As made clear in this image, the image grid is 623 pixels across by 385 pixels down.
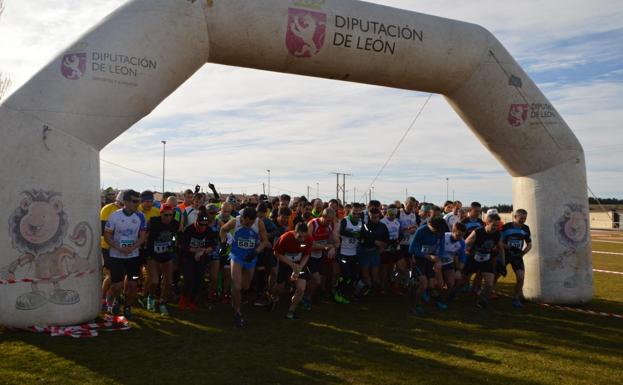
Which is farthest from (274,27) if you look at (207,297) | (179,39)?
(207,297)

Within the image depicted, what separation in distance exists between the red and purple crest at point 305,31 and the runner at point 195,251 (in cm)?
325

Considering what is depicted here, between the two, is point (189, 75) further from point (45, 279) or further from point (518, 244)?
point (518, 244)

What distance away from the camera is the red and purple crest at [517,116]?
29.4 feet

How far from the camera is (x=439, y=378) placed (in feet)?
16.4

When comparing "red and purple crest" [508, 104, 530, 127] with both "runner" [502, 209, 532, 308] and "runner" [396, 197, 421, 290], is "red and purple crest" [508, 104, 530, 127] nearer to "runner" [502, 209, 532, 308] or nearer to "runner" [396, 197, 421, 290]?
"runner" [502, 209, 532, 308]

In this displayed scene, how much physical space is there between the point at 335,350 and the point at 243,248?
2.19 metres

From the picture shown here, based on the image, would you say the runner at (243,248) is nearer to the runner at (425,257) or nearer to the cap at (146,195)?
the cap at (146,195)

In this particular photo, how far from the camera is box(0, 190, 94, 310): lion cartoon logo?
6355 mm

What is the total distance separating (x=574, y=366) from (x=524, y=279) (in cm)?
401

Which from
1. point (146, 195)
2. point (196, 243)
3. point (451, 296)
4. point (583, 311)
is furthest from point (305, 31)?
point (583, 311)

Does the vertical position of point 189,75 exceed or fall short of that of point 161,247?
it exceeds it

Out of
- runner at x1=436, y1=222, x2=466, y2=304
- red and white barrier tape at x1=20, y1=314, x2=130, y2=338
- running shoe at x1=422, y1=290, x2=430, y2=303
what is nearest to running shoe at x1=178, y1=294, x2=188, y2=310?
red and white barrier tape at x1=20, y1=314, x2=130, y2=338

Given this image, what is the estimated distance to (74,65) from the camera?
6.68 m

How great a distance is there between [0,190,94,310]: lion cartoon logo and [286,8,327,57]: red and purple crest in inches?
167
